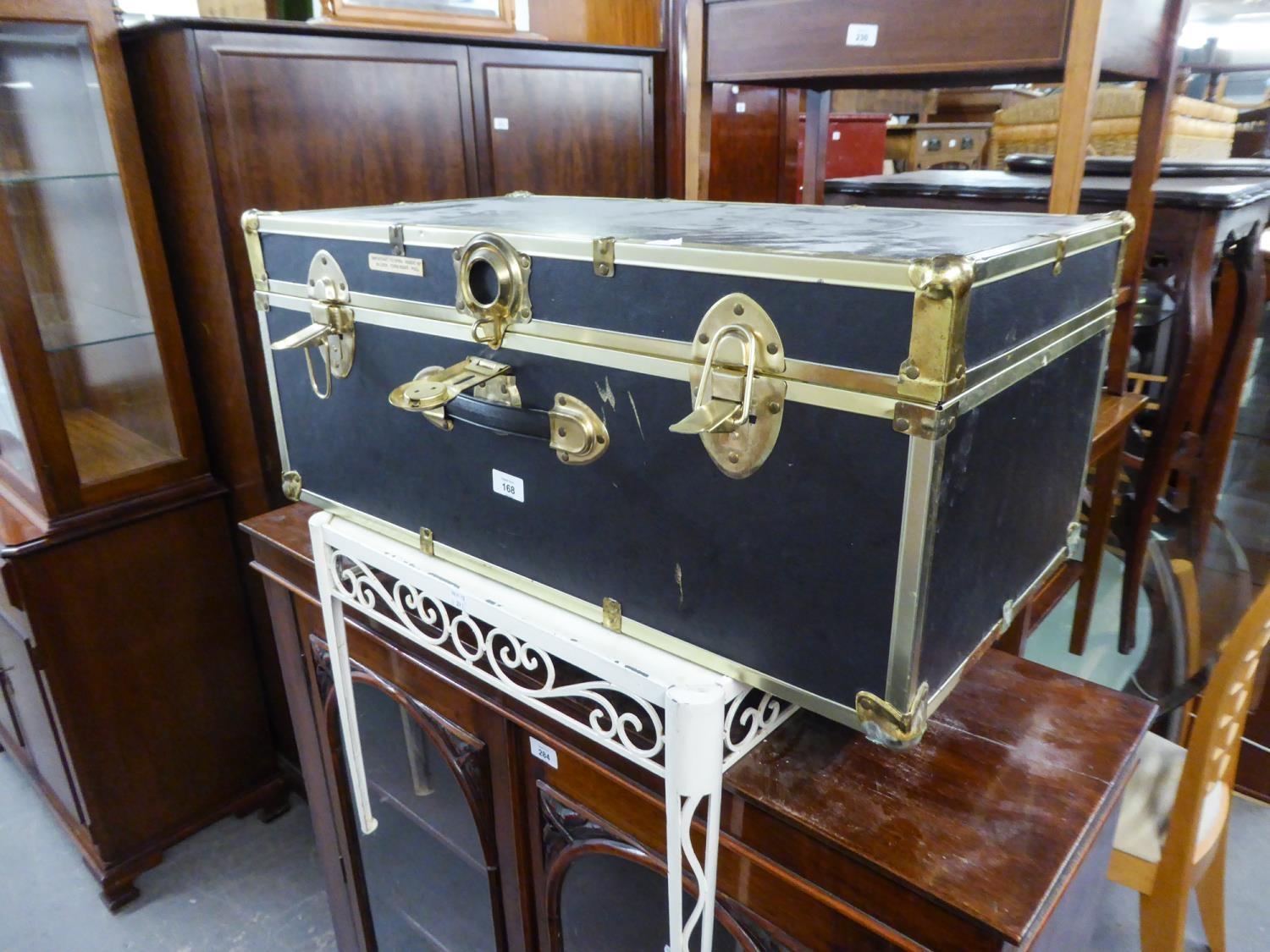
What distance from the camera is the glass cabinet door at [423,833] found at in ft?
2.92

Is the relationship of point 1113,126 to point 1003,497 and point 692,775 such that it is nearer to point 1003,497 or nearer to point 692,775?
point 1003,497

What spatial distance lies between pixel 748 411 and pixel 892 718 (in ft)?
0.72

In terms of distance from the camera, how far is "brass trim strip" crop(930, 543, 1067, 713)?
1.97 ft

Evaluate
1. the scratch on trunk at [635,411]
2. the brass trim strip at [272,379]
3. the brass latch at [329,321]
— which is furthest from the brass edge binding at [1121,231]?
the brass trim strip at [272,379]

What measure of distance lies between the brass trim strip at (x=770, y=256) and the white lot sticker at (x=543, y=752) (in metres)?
0.43

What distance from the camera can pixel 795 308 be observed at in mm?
534

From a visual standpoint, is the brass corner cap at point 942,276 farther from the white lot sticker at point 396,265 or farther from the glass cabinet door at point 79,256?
the glass cabinet door at point 79,256

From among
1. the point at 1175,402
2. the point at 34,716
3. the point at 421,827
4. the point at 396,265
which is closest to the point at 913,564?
the point at 396,265

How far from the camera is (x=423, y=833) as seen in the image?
101 centimetres

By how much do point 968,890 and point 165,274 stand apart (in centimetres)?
151

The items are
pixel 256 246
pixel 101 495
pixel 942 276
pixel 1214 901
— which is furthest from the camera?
pixel 101 495

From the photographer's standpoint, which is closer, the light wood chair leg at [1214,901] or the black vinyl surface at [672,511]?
the black vinyl surface at [672,511]

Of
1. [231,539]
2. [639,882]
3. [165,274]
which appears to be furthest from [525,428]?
[231,539]

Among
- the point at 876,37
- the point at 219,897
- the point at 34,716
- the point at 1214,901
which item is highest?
the point at 876,37
